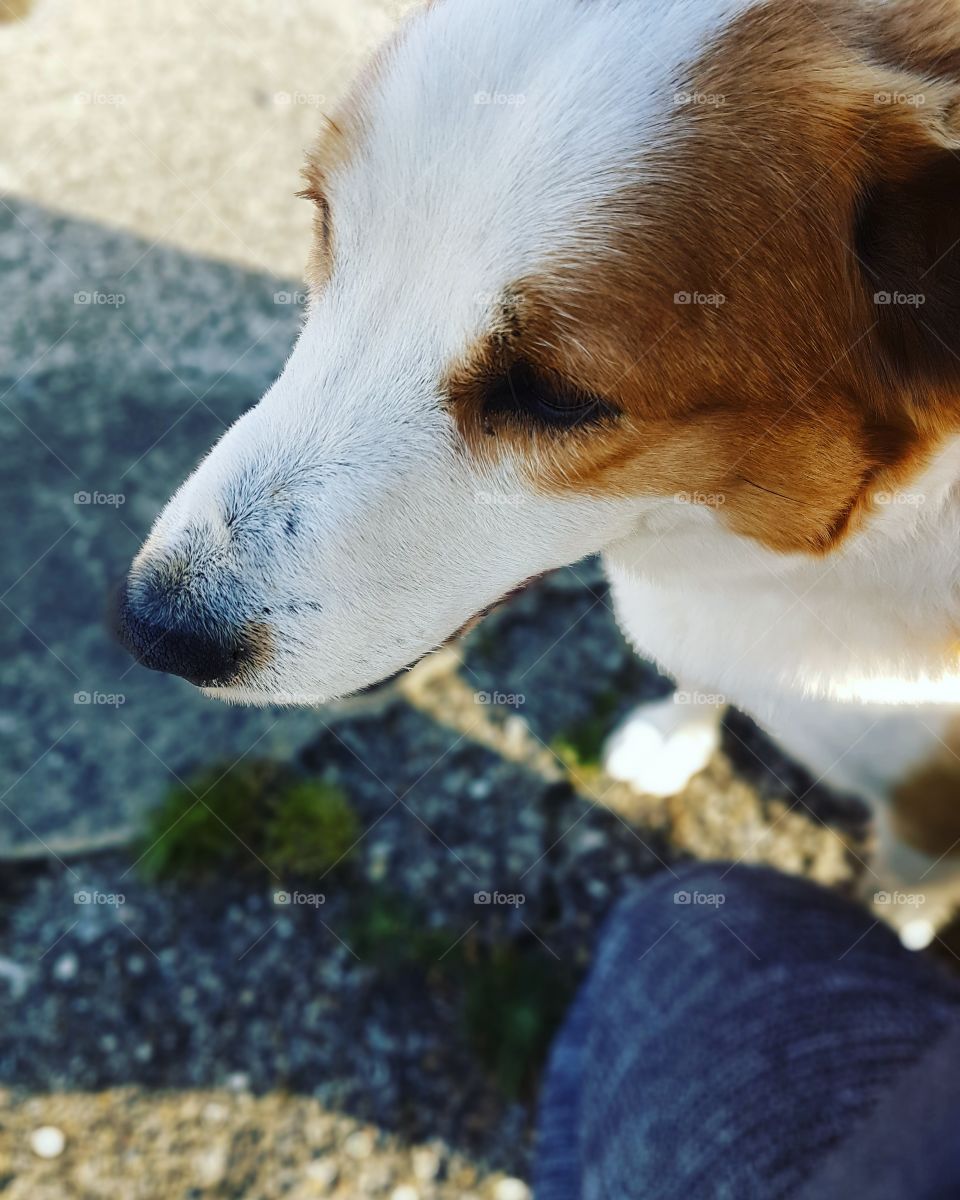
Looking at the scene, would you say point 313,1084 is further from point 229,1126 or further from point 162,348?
point 162,348

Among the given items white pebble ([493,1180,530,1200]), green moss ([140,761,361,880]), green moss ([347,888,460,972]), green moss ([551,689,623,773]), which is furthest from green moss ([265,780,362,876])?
white pebble ([493,1180,530,1200])

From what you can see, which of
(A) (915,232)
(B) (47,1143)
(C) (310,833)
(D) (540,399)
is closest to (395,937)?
(C) (310,833)

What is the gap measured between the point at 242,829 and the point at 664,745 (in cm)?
119

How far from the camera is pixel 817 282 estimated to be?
1.30m

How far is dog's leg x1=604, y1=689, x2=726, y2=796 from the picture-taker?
2.58 m

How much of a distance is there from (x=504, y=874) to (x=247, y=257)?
220 cm

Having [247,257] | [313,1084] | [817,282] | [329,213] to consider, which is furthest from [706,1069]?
[247,257]

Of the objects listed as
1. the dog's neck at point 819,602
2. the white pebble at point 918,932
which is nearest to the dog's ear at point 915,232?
the dog's neck at point 819,602

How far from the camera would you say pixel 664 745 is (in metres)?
2.59

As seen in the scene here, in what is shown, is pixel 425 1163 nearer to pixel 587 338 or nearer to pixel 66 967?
pixel 66 967

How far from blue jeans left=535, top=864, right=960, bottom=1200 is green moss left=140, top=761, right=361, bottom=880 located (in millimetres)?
787

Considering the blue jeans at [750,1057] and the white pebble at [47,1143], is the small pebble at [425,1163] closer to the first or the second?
the blue jeans at [750,1057]

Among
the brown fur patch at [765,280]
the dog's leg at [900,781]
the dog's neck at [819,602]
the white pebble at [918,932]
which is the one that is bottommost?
the white pebble at [918,932]

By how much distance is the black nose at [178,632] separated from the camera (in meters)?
1.42
